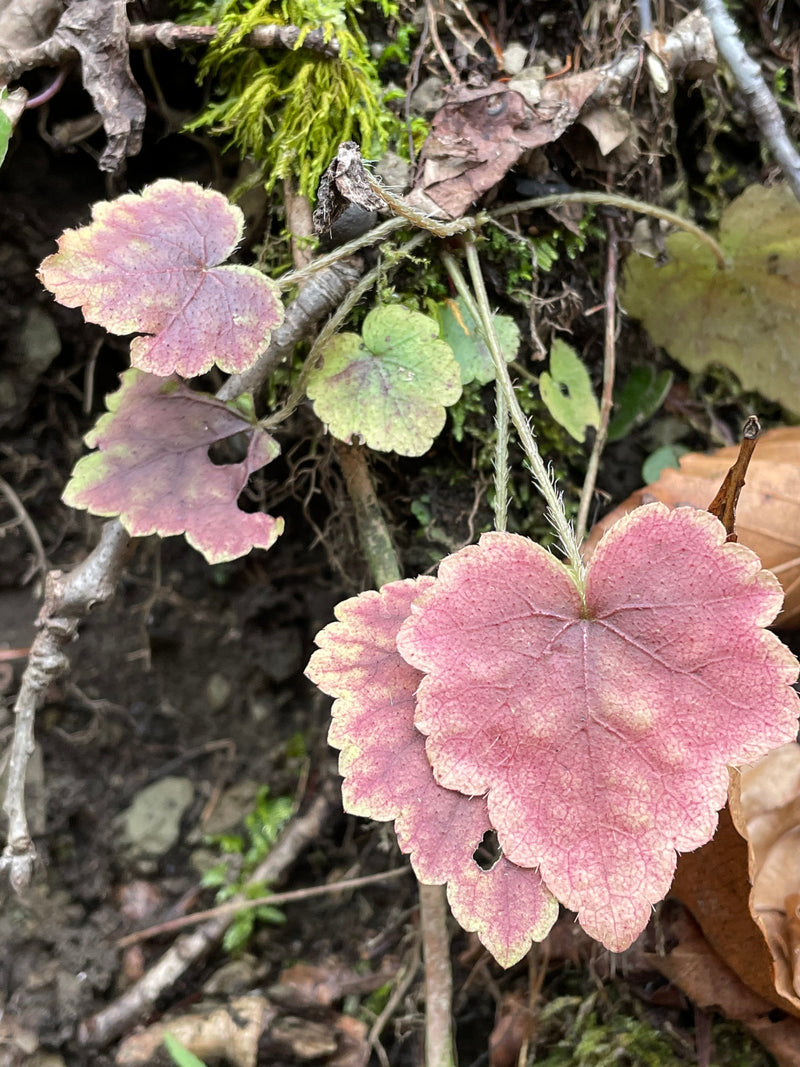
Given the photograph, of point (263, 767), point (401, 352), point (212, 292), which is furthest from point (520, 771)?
point (263, 767)

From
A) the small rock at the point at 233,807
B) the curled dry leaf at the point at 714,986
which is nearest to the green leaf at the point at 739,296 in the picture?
the curled dry leaf at the point at 714,986

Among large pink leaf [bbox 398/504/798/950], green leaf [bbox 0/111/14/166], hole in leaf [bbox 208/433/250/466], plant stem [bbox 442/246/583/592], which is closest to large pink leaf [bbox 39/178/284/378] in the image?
green leaf [bbox 0/111/14/166]

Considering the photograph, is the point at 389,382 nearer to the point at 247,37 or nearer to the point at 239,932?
the point at 247,37

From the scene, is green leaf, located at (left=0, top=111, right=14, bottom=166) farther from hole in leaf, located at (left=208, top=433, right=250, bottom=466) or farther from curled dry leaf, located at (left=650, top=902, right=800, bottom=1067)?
curled dry leaf, located at (left=650, top=902, right=800, bottom=1067)

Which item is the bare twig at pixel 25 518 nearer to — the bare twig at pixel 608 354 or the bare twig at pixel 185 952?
the bare twig at pixel 185 952

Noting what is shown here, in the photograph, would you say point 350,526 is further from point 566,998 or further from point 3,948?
point 3,948

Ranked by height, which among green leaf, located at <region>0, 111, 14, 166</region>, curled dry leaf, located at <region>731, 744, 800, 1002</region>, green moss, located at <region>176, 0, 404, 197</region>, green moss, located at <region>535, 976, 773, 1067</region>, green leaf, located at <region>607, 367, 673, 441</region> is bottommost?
green moss, located at <region>535, 976, 773, 1067</region>
